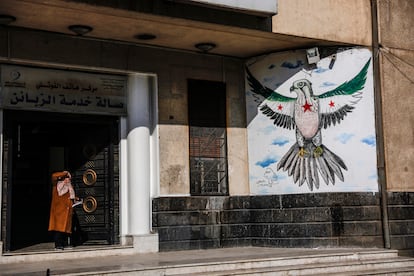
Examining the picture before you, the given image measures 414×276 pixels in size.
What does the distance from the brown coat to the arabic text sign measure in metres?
1.38

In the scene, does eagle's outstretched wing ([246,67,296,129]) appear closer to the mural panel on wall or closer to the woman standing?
the mural panel on wall

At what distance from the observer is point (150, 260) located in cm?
966

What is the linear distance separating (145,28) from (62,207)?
12.0 ft

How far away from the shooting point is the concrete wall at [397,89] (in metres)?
11.1

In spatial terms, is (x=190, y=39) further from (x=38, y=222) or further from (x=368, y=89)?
(x=38, y=222)

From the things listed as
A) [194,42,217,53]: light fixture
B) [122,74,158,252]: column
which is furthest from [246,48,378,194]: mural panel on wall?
[122,74,158,252]: column

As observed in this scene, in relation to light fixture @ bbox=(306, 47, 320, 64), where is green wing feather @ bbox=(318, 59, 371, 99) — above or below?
below

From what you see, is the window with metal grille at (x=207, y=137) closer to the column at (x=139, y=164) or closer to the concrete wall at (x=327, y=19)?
the column at (x=139, y=164)

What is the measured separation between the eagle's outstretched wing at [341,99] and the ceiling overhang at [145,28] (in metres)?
0.88

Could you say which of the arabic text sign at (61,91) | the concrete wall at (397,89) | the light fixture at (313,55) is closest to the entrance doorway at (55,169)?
the arabic text sign at (61,91)

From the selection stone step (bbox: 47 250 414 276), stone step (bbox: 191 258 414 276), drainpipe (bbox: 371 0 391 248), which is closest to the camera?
stone step (bbox: 47 250 414 276)

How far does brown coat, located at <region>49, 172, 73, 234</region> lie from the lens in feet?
36.2

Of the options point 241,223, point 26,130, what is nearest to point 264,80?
point 241,223

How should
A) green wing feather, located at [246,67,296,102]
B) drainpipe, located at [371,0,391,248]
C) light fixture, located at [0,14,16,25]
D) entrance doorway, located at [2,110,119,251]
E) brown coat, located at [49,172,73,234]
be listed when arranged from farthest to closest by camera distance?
1. green wing feather, located at [246,67,296,102]
2. brown coat, located at [49,172,73,234]
3. drainpipe, located at [371,0,391,248]
4. entrance doorway, located at [2,110,119,251]
5. light fixture, located at [0,14,16,25]
